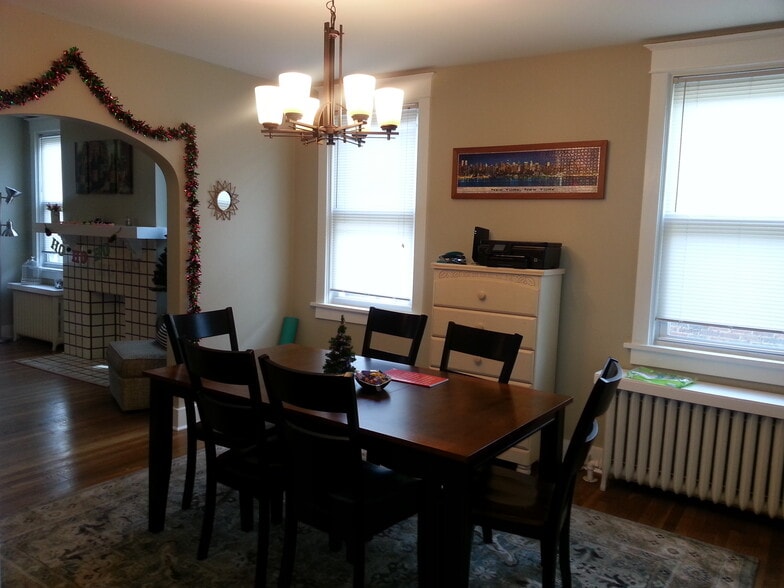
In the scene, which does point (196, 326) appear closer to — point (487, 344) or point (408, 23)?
point (487, 344)

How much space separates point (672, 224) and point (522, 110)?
44.9 inches

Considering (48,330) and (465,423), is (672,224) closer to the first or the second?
(465,423)

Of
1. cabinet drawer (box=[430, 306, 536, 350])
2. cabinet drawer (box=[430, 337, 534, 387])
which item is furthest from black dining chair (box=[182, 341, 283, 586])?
cabinet drawer (box=[430, 306, 536, 350])

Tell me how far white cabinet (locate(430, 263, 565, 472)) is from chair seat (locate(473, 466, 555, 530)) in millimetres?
1122

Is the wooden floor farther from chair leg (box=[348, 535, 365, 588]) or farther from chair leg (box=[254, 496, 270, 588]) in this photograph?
chair leg (box=[348, 535, 365, 588])

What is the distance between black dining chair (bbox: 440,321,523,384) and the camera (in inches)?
106

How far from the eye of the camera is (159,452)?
2736mm

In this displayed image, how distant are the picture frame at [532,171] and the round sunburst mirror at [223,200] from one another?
1604mm

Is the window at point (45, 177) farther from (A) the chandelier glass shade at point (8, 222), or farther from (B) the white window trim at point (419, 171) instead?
(B) the white window trim at point (419, 171)

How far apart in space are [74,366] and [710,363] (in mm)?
5438

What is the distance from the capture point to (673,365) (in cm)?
340

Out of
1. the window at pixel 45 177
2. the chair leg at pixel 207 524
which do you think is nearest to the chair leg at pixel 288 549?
the chair leg at pixel 207 524

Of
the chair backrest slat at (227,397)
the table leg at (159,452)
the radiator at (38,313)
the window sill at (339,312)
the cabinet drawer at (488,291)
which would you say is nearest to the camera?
the chair backrest slat at (227,397)

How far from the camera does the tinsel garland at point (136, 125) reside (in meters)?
3.23
